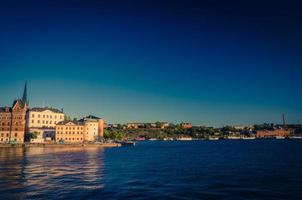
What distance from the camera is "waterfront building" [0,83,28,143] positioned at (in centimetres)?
14425

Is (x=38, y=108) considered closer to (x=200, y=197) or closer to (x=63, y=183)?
(x=63, y=183)

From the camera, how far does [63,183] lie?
130 feet

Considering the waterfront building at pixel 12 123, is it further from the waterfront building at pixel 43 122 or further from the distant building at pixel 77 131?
the distant building at pixel 77 131

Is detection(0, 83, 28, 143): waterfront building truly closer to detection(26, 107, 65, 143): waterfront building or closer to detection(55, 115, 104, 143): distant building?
detection(26, 107, 65, 143): waterfront building

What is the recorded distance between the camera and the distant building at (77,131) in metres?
159

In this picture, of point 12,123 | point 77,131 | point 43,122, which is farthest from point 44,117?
point 12,123

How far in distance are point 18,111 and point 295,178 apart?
13521 cm

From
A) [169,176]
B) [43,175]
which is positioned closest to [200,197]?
[169,176]

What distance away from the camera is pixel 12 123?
146125 mm

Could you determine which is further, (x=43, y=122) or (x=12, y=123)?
(x=43, y=122)

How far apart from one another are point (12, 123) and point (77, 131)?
33.2 metres

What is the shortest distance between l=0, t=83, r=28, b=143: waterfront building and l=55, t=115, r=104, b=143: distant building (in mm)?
18489

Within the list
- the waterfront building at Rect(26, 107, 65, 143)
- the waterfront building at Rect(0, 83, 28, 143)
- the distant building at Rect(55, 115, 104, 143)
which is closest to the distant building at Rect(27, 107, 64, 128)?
the waterfront building at Rect(26, 107, 65, 143)

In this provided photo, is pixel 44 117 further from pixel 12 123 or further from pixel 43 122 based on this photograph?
pixel 12 123
